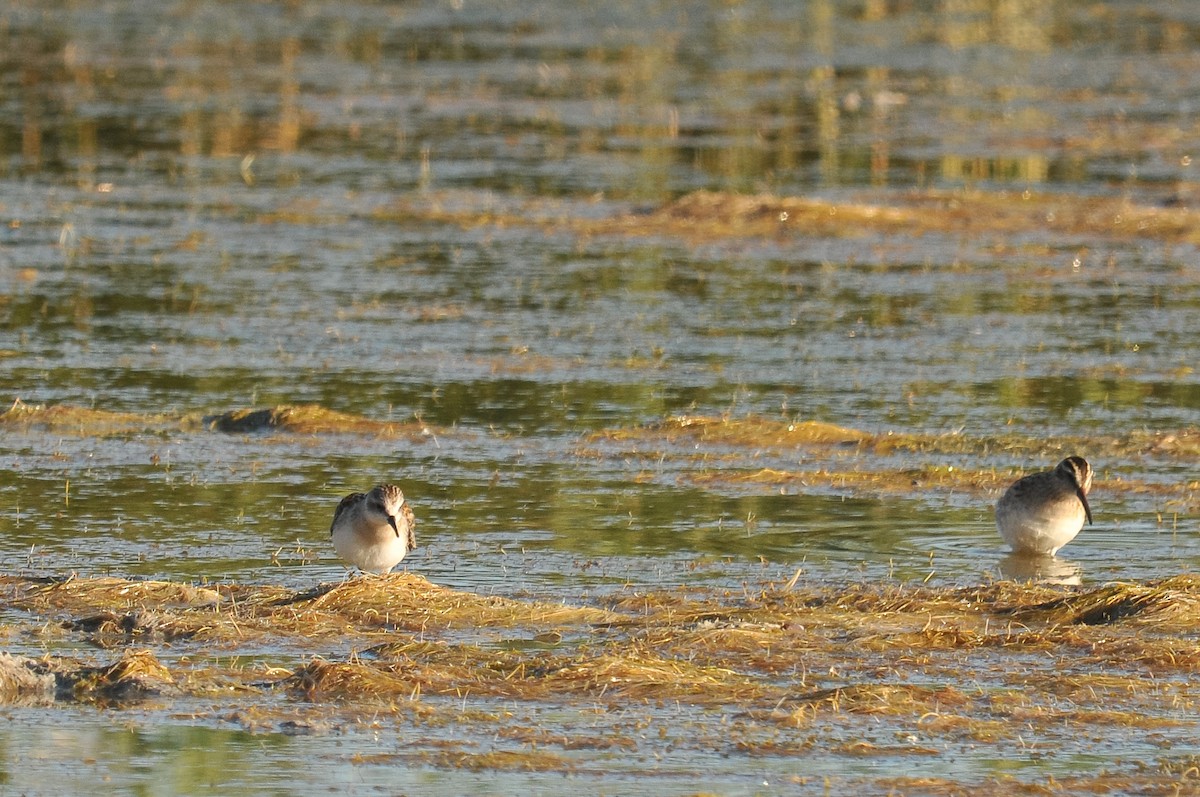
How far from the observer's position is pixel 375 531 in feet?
37.1

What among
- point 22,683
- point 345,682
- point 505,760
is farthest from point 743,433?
point 505,760

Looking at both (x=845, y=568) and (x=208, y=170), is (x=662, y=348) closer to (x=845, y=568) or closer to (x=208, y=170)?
(x=845, y=568)

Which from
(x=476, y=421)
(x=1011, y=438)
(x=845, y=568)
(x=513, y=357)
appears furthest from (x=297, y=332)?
(x=845, y=568)

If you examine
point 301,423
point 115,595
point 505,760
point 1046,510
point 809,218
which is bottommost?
point 505,760

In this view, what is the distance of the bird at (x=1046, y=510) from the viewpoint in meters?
12.1

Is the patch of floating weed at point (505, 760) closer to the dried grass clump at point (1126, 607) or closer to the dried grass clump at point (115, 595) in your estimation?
the dried grass clump at point (115, 595)

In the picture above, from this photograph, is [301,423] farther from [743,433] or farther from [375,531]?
[375,531]

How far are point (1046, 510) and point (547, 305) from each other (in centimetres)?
837

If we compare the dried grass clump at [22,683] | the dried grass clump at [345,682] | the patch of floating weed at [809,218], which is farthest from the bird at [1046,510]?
the patch of floating weed at [809,218]

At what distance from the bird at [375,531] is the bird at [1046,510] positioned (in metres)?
3.10

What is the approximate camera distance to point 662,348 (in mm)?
18281

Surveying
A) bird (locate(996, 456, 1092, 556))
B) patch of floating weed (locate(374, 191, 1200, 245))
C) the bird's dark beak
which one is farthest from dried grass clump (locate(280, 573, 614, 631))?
patch of floating weed (locate(374, 191, 1200, 245))

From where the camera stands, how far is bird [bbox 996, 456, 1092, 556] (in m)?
12.1

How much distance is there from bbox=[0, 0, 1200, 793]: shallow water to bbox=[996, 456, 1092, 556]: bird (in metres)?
0.20
